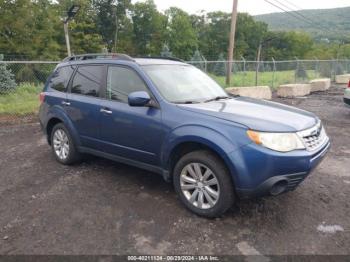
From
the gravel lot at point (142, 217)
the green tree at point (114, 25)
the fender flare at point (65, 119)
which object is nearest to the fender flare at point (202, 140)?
the gravel lot at point (142, 217)

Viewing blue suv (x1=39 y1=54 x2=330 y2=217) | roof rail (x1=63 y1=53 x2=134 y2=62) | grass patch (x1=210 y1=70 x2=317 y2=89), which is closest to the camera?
blue suv (x1=39 y1=54 x2=330 y2=217)

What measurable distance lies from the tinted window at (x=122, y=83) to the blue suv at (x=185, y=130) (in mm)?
13

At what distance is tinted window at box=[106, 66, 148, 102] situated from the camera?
14.6ft

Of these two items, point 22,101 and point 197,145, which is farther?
point 22,101

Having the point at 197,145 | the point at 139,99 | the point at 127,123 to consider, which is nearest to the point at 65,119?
the point at 127,123

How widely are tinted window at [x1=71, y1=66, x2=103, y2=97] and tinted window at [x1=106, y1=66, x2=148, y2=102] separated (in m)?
0.24

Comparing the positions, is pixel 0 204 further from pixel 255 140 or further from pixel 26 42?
pixel 26 42

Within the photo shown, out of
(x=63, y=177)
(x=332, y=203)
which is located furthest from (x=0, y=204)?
(x=332, y=203)

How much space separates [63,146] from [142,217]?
2355 mm

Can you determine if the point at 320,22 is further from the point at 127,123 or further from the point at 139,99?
the point at 139,99

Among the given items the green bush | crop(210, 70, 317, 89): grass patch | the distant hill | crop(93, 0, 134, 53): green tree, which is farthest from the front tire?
the distant hill

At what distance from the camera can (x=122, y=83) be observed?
4.65 m

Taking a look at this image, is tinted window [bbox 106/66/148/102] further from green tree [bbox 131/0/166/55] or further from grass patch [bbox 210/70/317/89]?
green tree [bbox 131/0/166/55]

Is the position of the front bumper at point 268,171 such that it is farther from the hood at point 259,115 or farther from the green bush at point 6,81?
the green bush at point 6,81
